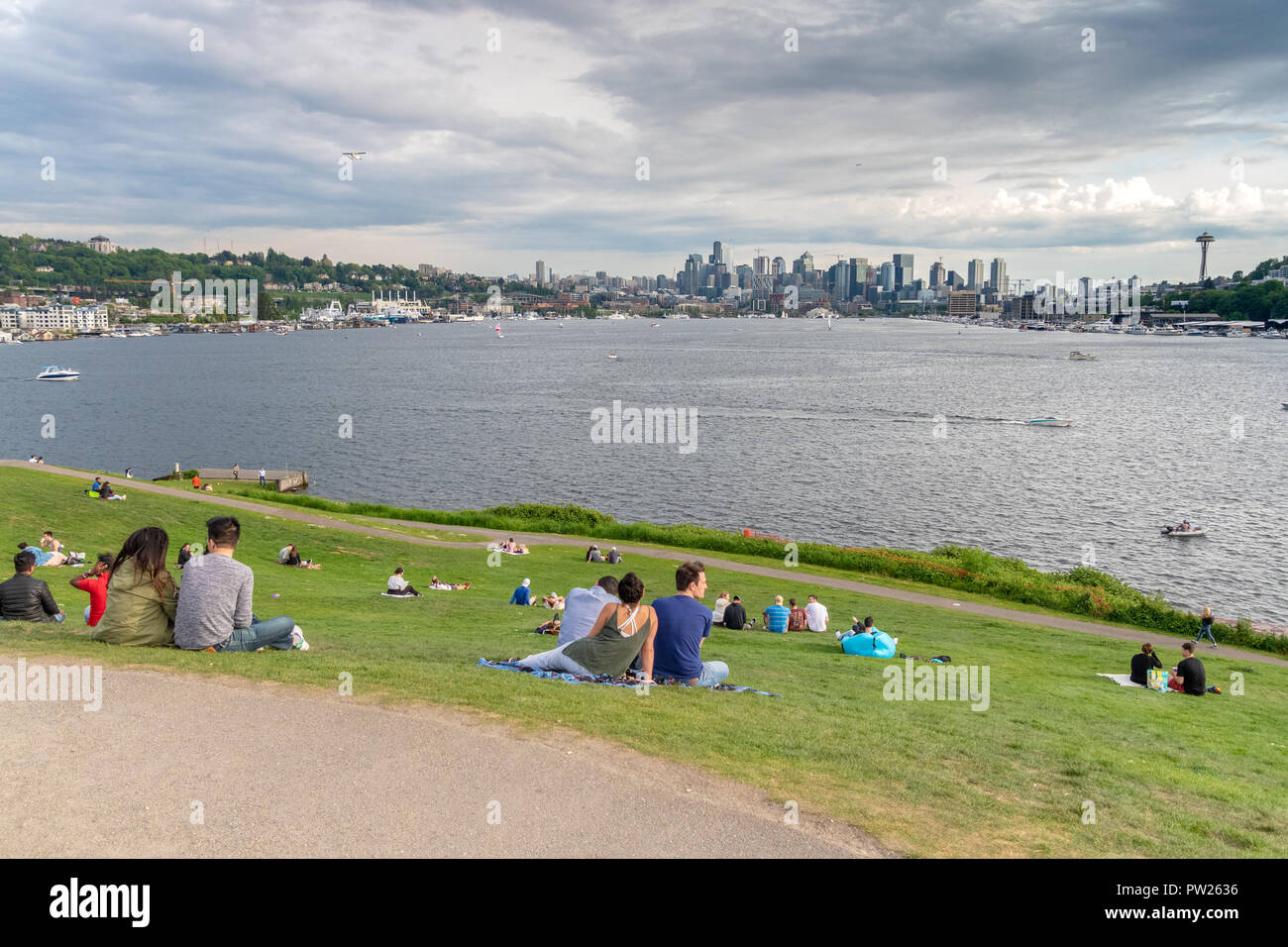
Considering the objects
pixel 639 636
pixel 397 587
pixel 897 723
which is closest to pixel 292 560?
pixel 397 587

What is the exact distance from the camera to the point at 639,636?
11398 mm

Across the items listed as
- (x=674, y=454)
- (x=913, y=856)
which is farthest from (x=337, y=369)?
(x=913, y=856)

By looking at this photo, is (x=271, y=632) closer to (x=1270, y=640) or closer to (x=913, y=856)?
(x=913, y=856)

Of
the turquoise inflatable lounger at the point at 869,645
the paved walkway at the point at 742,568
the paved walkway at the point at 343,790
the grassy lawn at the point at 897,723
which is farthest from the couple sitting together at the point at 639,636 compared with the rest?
the paved walkway at the point at 742,568

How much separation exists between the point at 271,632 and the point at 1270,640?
94.8 ft

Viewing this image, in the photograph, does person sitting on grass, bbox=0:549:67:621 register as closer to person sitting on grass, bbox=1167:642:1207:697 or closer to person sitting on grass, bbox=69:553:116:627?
person sitting on grass, bbox=69:553:116:627

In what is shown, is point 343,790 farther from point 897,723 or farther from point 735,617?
point 735,617

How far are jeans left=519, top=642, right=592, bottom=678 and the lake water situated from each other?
1423 inches

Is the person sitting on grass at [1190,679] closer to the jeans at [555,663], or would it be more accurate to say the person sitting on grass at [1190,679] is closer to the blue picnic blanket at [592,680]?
the blue picnic blanket at [592,680]

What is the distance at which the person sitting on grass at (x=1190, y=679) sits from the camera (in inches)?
681

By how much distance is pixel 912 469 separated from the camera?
69.0 m

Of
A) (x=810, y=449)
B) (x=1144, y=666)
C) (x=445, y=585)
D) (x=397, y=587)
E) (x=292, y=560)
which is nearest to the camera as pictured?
(x=1144, y=666)

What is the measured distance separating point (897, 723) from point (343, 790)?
7.13 metres

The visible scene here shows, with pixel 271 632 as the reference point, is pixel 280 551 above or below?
below
